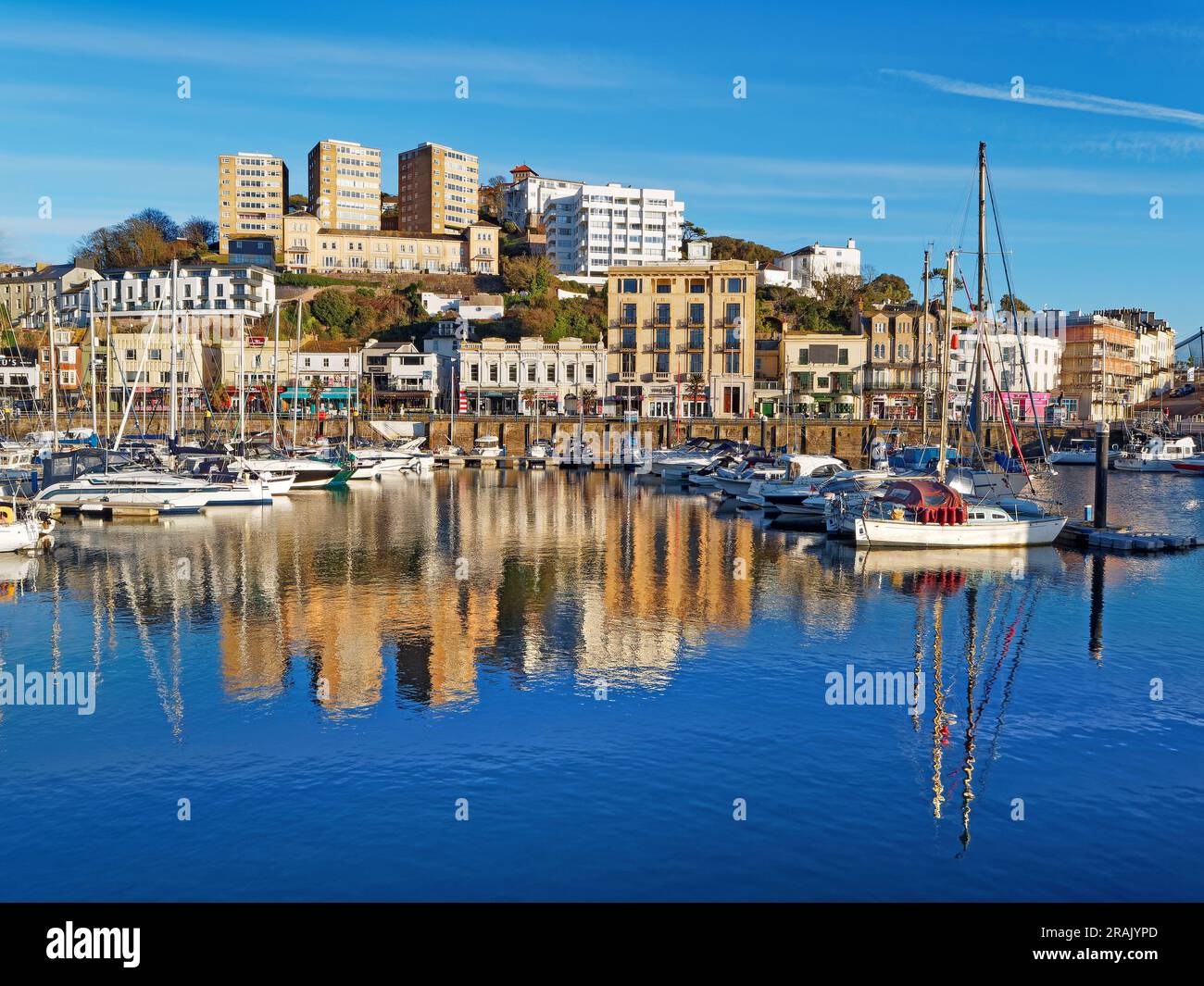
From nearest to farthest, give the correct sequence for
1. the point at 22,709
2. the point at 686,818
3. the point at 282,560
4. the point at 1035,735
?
1. the point at 686,818
2. the point at 1035,735
3. the point at 22,709
4. the point at 282,560

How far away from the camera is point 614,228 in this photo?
164 metres

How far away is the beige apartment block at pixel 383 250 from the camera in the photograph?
156m

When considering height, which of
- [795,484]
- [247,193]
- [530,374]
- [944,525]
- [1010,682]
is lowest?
[1010,682]

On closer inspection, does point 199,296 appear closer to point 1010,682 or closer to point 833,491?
point 833,491

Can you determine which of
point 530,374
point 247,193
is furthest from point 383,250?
point 530,374

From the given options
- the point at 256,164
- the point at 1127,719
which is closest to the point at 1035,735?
the point at 1127,719

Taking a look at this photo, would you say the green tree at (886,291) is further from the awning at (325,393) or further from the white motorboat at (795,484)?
the white motorboat at (795,484)

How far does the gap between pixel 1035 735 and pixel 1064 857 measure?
560cm

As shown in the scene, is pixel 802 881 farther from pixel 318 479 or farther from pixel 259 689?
pixel 318 479

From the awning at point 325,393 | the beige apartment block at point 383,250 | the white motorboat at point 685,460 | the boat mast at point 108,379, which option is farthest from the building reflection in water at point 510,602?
the beige apartment block at point 383,250

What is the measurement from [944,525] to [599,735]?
26054mm

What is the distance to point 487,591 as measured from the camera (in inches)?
1416

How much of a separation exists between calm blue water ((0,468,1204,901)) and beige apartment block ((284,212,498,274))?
122693 millimetres

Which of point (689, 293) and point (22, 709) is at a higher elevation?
point (689, 293)
